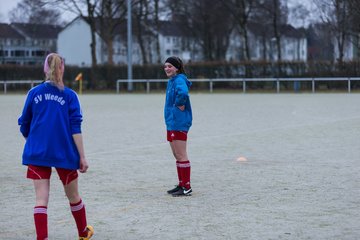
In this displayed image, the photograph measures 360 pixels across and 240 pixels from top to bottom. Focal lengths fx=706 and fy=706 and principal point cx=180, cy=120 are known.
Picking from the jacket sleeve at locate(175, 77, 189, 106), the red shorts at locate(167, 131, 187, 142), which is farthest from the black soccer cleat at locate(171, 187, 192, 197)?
the jacket sleeve at locate(175, 77, 189, 106)

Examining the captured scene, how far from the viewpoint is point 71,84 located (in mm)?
49188

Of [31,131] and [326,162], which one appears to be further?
[326,162]

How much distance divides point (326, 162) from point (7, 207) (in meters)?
5.34

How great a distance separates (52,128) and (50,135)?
6 cm

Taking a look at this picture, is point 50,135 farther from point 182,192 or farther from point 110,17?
point 110,17

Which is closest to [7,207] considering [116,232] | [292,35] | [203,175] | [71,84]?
[116,232]

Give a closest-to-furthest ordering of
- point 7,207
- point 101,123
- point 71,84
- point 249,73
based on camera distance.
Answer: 1. point 7,207
2. point 101,123
3. point 249,73
4. point 71,84

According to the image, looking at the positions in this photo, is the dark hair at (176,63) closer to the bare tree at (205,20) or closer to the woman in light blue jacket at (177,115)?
the woman in light blue jacket at (177,115)

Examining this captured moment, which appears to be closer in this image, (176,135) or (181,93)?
(181,93)

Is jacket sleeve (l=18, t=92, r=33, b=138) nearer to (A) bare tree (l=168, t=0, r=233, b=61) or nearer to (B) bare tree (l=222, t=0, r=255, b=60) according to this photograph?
(B) bare tree (l=222, t=0, r=255, b=60)

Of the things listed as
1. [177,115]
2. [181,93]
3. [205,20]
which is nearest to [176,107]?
[177,115]

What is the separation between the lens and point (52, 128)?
5.64m

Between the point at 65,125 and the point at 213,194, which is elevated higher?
the point at 65,125

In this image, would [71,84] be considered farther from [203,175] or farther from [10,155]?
[203,175]
